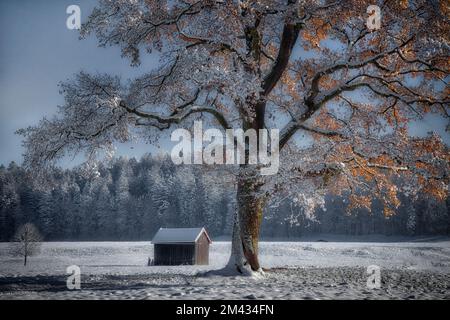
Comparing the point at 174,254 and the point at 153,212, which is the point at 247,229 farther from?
the point at 153,212

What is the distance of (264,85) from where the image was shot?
13.1m

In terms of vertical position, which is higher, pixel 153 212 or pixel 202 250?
pixel 153 212

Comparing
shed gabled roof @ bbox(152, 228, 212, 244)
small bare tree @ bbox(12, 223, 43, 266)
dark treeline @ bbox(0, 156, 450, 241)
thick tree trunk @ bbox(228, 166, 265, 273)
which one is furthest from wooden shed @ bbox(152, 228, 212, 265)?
dark treeline @ bbox(0, 156, 450, 241)

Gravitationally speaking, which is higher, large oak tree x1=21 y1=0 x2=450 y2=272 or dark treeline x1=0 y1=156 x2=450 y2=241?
large oak tree x1=21 y1=0 x2=450 y2=272

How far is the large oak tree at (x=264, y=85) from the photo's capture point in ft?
36.3

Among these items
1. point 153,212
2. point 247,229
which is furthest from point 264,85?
point 153,212

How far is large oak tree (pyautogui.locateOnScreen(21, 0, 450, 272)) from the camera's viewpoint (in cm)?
1108

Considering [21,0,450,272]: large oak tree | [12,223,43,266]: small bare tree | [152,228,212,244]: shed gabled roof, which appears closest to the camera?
[21,0,450,272]: large oak tree

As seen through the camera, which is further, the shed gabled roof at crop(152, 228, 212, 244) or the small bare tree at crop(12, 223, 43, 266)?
the small bare tree at crop(12, 223, 43, 266)

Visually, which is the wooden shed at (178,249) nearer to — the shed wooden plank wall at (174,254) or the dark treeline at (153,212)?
the shed wooden plank wall at (174,254)

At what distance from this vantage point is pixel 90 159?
1158cm

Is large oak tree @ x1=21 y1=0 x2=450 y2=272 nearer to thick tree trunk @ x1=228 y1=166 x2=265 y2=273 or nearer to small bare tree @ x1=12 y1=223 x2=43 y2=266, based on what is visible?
thick tree trunk @ x1=228 y1=166 x2=265 y2=273
